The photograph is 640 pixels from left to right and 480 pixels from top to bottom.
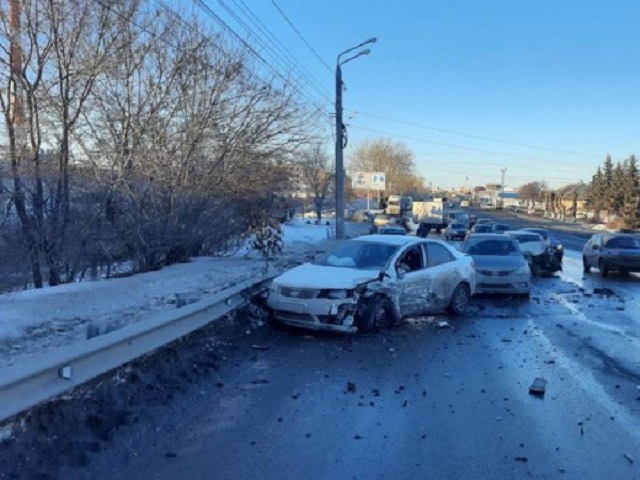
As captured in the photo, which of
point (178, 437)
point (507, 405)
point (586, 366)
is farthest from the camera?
point (586, 366)

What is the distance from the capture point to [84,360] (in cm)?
514

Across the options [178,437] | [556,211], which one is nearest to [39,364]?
[178,437]

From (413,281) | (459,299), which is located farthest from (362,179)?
(413,281)

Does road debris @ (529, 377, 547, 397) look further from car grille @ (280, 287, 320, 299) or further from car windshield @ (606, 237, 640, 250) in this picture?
car windshield @ (606, 237, 640, 250)

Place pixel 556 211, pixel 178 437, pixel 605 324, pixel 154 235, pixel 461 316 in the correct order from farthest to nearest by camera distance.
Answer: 1. pixel 556 211
2. pixel 154 235
3. pixel 461 316
4. pixel 605 324
5. pixel 178 437

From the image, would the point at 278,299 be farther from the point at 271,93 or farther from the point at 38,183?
the point at 271,93

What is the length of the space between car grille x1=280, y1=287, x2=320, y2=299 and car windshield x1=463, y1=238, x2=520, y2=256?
7.94 meters

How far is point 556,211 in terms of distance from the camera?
418 ft

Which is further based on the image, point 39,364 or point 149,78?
point 149,78

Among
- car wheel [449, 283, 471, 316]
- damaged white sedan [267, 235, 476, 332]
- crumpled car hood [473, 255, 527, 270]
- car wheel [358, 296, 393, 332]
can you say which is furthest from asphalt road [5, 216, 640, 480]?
crumpled car hood [473, 255, 527, 270]

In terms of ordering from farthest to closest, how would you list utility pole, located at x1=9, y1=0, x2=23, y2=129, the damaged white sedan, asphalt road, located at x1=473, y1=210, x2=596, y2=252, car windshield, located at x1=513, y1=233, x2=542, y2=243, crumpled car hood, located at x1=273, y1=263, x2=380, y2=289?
asphalt road, located at x1=473, y1=210, x2=596, y2=252
car windshield, located at x1=513, y1=233, x2=542, y2=243
utility pole, located at x1=9, y1=0, x2=23, y2=129
crumpled car hood, located at x1=273, y1=263, x2=380, y2=289
the damaged white sedan

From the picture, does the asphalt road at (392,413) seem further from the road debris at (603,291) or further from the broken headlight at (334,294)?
the road debris at (603,291)

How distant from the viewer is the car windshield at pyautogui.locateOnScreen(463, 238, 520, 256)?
52.3ft

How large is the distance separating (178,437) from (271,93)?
17345 millimetres
